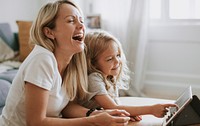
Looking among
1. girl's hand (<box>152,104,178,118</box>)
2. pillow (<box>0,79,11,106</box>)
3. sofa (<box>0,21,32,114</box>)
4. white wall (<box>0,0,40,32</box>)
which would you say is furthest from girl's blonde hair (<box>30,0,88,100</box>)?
white wall (<box>0,0,40,32</box>)

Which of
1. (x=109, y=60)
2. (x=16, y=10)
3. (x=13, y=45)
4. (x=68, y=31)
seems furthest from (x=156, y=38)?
(x=68, y=31)

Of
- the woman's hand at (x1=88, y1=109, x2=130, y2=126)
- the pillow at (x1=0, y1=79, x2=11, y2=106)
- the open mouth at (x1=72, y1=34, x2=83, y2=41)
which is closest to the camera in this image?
the woman's hand at (x1=88, y1=109, x2=130, y2=126)

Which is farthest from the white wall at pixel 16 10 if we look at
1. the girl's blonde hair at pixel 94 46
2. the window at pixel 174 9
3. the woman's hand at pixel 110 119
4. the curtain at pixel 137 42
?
the woman's hand at pixel 110 119

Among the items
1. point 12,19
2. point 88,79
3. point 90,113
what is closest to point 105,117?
point 90,113

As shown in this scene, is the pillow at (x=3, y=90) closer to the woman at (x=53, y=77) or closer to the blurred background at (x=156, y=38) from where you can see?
the woman at (x=53, y=77)

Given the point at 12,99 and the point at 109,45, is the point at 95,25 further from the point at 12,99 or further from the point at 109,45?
the point at 12,99

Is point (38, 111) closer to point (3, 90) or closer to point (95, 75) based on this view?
point (95, 75)

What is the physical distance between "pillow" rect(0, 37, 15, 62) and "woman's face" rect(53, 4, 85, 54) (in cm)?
202

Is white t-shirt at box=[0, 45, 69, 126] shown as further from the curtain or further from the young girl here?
the curtain

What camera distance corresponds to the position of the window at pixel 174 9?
3.05 meters

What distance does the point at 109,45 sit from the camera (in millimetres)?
1327

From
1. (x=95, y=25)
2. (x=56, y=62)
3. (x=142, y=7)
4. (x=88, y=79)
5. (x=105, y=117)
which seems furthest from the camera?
(x=95, y=25)

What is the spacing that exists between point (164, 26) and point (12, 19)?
1.75m

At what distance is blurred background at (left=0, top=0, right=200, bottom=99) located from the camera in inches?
123
